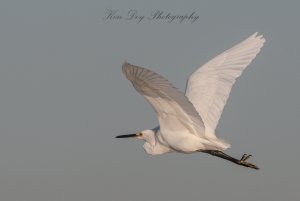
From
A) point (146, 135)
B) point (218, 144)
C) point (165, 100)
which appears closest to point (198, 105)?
point (146, 135)

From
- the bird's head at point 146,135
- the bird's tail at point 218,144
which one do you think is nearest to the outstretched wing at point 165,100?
the bird's tail at point 218,144

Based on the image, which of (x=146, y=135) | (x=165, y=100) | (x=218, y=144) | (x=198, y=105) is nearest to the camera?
(x=165, y=100)

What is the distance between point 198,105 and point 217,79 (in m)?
0.88

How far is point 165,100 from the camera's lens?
18.8m

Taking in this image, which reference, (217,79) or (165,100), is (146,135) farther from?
(165,100)

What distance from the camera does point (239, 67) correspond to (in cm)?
2178

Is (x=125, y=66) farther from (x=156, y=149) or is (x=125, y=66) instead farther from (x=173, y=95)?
(x=156, y=149)

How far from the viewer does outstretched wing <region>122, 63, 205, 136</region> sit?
55.3 feet

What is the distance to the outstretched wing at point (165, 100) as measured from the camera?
16844mm

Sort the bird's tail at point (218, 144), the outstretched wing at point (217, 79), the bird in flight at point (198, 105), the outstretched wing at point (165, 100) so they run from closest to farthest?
1. the outstretched wing at point (165, 100)
2. the bird in flight at point (198, 105)
3. the bird's tail at point (218, 144)
4. the outstretched wing at point (217, 79)

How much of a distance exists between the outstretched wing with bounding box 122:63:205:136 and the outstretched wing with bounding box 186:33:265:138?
3.30 feet

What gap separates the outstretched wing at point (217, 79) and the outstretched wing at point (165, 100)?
1006 mm

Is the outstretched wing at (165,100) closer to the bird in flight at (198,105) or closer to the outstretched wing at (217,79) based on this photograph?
the bird in flight at (198,105)

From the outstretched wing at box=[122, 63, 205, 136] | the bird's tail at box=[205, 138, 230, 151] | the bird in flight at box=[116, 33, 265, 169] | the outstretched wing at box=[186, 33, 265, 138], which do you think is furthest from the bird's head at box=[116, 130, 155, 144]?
the bird's tail at box=[205, 138, 230, 151]
